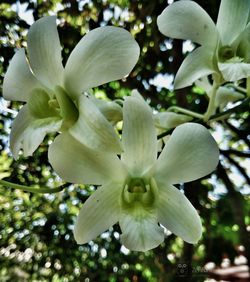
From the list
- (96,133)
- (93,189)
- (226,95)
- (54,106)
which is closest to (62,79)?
(54,106)

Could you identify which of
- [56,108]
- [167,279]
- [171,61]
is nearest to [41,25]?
[56,108]

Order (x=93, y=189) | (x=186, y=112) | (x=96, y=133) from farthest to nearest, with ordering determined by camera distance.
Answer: (x=93, y=189) → (x=186, y=112) → (x=96, y=133)

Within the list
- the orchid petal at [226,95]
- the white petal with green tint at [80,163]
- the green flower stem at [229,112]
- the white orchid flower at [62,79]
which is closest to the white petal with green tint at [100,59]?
the white orchid flower at [62,79]

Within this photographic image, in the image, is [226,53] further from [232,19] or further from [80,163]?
[80,163]

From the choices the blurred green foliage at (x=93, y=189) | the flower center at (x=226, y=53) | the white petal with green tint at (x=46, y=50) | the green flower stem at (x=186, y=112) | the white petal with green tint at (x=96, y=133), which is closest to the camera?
the white petal with green tint at (x=96, y=133)

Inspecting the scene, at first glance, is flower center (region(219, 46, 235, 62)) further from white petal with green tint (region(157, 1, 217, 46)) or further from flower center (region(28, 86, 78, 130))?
flower center (region(28, 86, 78, 130))

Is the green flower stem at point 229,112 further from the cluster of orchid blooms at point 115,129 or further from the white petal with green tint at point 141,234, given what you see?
A: the white petal with green tint at point 141,234

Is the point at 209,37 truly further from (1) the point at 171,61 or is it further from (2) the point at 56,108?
(1) the point at 171,61

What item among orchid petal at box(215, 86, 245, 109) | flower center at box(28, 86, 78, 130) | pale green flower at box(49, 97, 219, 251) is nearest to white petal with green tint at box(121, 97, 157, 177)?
pale green flower at box(49, 97, 219, 251)
